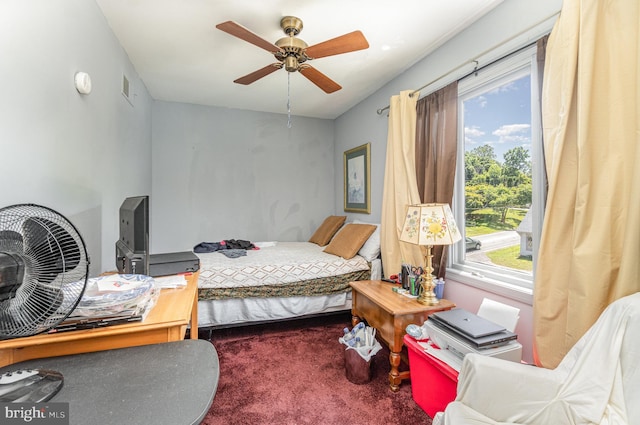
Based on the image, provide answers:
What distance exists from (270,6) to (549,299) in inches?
91.1

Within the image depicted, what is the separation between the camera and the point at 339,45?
1.87m

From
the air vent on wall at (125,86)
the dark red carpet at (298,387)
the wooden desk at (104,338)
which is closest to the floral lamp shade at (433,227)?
the dark red carpet at (298,387)

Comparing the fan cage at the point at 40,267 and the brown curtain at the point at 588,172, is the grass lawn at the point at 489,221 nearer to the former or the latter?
the brown curtain at the point at 588,172

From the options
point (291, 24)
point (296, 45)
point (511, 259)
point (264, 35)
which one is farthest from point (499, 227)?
point (264, 35)


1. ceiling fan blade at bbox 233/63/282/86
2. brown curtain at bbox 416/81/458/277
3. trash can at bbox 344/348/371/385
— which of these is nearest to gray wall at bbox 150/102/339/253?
ceiling fan blade at bbox 233/63/282/86

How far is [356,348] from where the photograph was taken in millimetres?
1865

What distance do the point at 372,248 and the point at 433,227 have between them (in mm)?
1083

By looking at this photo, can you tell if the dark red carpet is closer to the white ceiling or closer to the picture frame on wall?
the picture frame on wall

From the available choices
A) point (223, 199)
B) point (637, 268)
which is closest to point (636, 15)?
point (637, 268)

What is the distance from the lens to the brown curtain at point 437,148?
220cm

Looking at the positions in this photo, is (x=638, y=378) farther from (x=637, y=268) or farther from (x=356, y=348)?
(x=356, y=348)

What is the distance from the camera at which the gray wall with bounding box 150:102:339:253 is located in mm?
3715

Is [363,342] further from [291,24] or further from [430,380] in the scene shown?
[291,24]

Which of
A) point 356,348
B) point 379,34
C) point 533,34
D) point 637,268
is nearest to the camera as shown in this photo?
point 637,268
